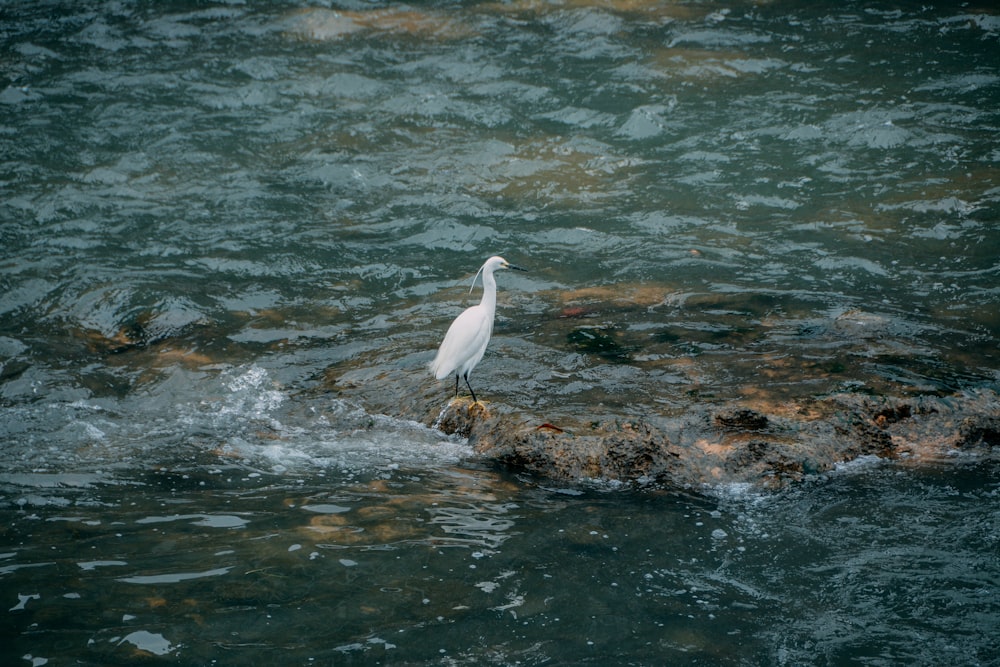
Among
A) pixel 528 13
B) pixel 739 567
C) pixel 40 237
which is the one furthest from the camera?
pixel 528 13

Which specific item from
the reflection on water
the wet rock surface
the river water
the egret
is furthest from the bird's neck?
the reflection on water

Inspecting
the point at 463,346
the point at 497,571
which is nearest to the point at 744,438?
the point at 497,571

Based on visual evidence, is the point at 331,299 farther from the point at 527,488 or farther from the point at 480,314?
the point at 527,488

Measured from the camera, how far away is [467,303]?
7984 millimetres

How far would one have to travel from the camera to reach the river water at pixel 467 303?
412 cm

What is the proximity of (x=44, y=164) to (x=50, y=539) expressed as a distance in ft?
23.6

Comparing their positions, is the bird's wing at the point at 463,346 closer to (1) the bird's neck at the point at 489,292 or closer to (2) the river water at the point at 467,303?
(1) the bird's neck at the point at 489,292

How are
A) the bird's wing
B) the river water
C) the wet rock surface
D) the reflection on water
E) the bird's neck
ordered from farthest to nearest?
the bird's neck, the bird's wing, the wet rock surface, the river water, the reflection on water

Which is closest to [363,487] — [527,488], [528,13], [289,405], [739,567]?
[527,488]

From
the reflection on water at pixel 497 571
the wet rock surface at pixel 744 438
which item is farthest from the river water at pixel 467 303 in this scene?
the wet rock surface at pixel 744 438

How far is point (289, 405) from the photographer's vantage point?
20.9 feet

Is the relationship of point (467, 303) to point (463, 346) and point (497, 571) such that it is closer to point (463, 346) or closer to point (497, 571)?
point (463, 346)

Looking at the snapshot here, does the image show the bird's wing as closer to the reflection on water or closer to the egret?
the egret

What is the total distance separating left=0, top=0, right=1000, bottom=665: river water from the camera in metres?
4.12
